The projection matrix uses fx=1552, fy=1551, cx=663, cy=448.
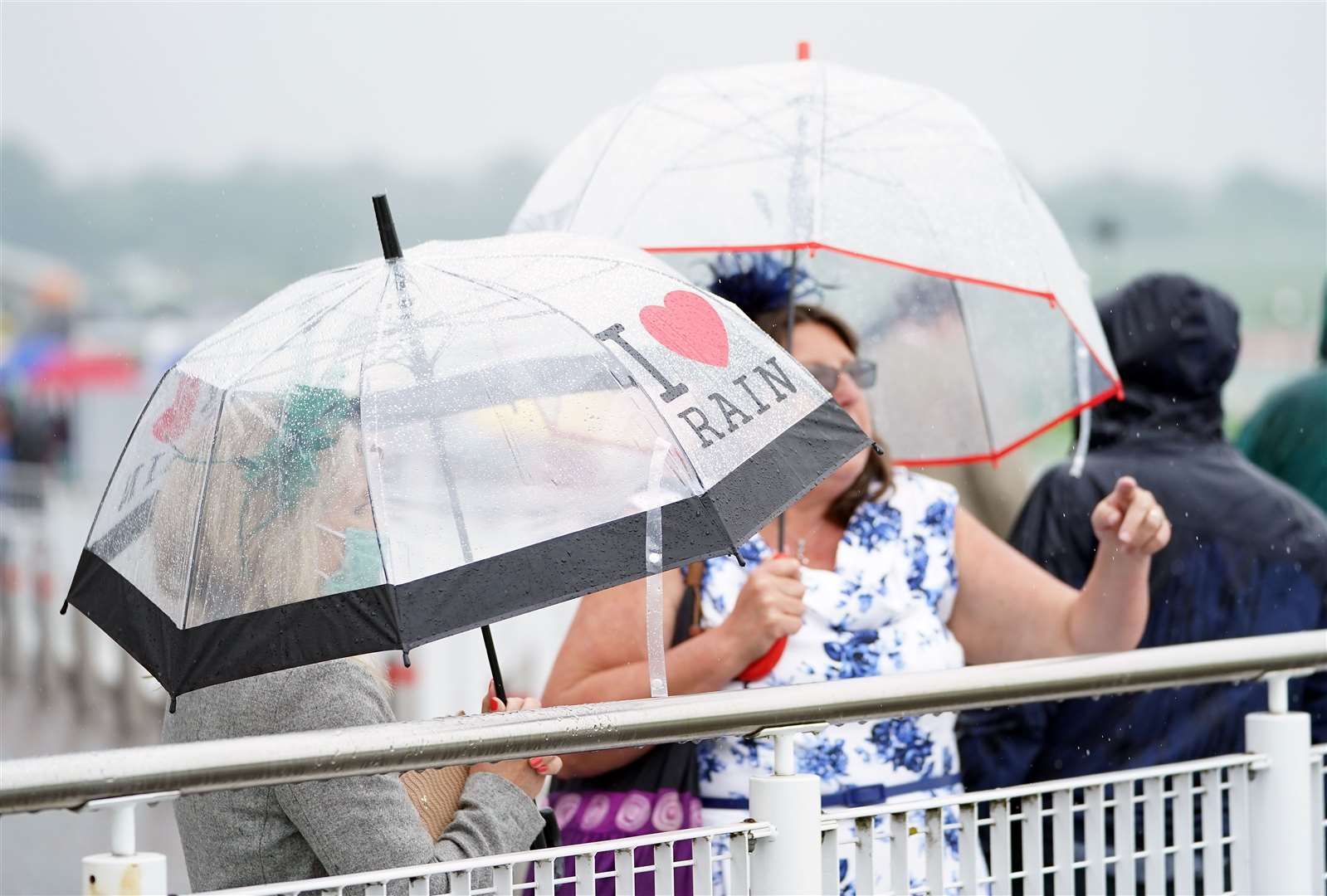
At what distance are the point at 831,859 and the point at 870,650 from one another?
2.12 feet

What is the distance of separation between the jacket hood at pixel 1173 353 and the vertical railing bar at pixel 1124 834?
1.14 m

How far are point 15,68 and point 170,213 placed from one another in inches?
334

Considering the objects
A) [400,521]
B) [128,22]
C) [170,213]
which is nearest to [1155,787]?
[400,521]

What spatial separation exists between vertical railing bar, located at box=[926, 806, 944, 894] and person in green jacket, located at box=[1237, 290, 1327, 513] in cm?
211

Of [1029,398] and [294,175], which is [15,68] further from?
[1029,398]

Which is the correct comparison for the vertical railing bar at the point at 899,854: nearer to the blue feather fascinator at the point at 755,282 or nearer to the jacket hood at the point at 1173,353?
the blue feather fascinator at the point at 755,282

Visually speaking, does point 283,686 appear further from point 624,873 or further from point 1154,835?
point 1154,835

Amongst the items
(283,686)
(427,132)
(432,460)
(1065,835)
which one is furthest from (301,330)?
(427,132)

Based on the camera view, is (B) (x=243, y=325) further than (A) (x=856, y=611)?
No

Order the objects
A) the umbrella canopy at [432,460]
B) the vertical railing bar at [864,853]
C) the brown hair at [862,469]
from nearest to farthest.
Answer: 1. the umbrella canopy at [432,460]
2. the vertical railing bar at [864,853]
3. the brown hair at [862,469]

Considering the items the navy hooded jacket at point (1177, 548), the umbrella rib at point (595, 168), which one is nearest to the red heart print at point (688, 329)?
the umbrella rib at point (595, 168)

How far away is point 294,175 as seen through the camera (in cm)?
919

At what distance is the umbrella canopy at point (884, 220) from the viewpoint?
2.32 meters

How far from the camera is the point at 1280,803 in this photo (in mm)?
2072
